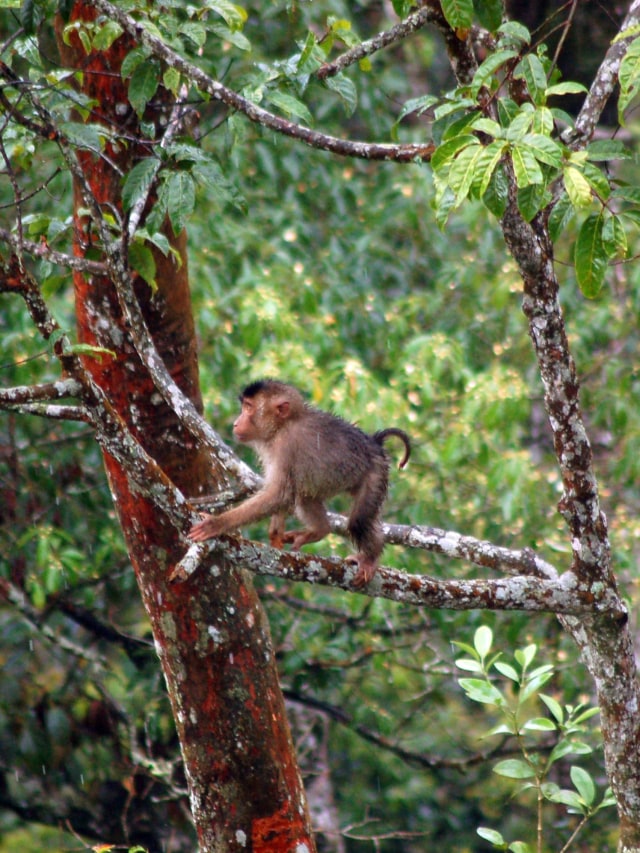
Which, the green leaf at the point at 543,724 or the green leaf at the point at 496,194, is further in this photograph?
the green leaf at the point at 543,724

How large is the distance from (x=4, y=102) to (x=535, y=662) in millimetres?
4793

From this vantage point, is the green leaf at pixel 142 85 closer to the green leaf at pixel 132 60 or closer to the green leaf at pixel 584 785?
the green leaf at pixel 132 60

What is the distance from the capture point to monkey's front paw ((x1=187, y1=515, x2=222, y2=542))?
353 cm

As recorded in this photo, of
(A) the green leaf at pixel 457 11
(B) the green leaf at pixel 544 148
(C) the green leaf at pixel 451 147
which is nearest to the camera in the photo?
(B) the green leaf at pixel 544 148

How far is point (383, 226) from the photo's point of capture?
7988 mm

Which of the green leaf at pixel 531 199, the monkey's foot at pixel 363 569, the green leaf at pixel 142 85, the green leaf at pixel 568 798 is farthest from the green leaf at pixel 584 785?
the green leaf at pixel 142 85

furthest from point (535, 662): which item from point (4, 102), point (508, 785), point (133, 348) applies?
point (4, 102)

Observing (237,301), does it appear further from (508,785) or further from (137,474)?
(508,785)

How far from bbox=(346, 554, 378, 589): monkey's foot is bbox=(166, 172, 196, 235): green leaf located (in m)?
1.24

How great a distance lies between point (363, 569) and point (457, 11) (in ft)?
5.81

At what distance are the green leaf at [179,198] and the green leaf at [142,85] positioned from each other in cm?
35

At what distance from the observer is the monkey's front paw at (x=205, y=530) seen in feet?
11.6

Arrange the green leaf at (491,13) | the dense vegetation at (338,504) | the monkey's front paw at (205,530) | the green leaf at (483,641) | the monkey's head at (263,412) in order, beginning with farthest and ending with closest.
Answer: the dense vegetation at (338,504), the monkey's head at (263,412), the green leaf at (483,641), the monkey's front paw at (205,530), the green leaf at (491,13)

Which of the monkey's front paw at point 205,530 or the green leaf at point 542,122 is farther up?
the green leaf at point 542,122
